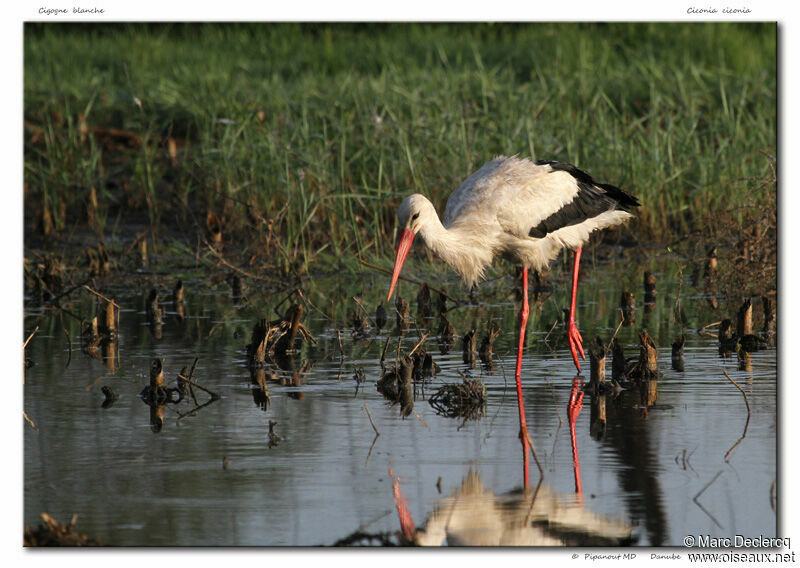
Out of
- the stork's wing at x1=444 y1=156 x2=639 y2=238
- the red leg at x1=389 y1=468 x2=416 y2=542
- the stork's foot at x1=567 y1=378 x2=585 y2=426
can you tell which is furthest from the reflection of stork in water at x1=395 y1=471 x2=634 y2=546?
the stork's wing at x1=444 y1=156 x2=639 y2=238

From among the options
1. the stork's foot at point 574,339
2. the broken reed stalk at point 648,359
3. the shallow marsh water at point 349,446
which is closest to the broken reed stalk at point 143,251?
the shallow marsh water at point 349,446

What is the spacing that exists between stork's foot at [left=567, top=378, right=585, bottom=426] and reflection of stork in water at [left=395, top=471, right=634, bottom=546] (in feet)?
3.71

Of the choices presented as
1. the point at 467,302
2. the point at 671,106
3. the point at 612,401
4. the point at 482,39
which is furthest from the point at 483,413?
the point at 482,39

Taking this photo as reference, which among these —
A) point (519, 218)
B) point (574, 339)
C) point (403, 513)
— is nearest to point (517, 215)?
point (519, 218)

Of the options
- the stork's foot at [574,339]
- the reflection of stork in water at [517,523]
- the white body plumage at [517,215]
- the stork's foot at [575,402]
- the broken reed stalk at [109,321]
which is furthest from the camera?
the broken reed stalk at [109,321]

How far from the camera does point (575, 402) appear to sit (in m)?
6.16

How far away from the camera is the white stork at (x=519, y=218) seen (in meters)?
7.48

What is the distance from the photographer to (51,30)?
17.2 metres

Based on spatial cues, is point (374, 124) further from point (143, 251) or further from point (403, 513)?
point (403, 513)

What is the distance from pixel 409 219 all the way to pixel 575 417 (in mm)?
1810

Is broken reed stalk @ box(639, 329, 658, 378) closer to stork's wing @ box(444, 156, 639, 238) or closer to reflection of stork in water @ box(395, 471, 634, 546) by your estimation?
stork's wing @ box(444, 156, 639, 238)

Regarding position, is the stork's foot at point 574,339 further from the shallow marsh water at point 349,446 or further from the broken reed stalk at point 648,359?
the broken reed stalk at point 648,359

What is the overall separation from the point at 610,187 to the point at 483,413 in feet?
9.44

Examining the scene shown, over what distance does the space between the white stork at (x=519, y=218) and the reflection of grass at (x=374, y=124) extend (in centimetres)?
193
